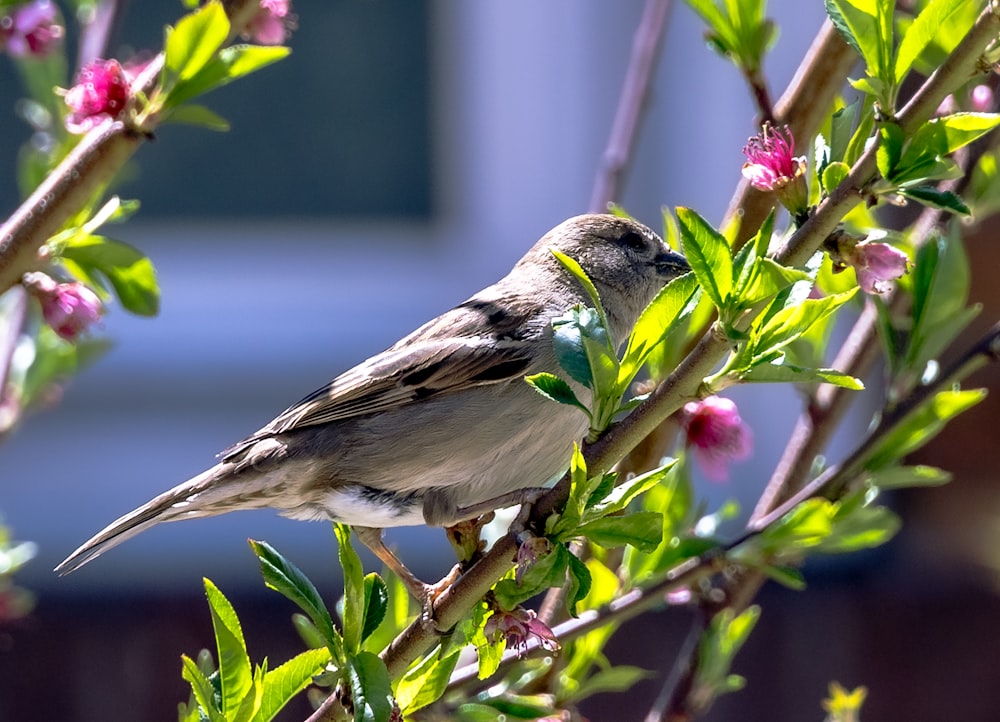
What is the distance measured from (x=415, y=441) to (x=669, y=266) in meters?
0.92

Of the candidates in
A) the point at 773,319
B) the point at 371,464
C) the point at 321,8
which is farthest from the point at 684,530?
the point at 321,8

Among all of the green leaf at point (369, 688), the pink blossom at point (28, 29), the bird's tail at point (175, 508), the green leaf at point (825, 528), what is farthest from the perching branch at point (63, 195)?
the green leaf at point (825, 528)

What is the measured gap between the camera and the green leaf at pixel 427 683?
6.31 ft

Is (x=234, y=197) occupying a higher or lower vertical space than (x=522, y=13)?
lower

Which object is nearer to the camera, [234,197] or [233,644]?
[233,644]

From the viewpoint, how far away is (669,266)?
3557mm

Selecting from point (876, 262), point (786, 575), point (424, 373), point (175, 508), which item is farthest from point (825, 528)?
point (175, 508)

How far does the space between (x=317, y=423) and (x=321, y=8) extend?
5.22 m

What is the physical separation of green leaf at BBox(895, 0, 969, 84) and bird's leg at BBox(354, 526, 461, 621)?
1001 mm

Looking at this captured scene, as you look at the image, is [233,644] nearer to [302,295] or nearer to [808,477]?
[808,477]

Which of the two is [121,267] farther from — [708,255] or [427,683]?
[708,255]

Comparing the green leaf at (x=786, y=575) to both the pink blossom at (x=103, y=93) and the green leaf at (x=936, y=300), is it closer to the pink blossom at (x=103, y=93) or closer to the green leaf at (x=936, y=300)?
the green leaf at (x=936, y=300)

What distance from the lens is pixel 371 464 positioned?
3.00m

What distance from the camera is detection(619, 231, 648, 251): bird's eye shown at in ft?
11.7
